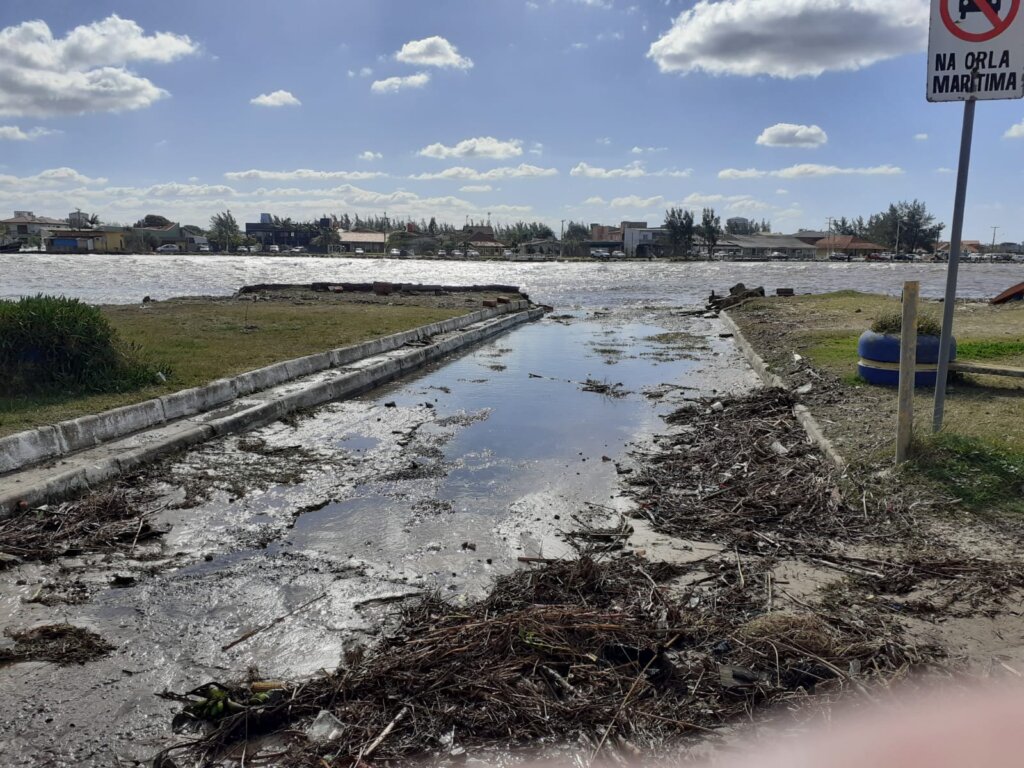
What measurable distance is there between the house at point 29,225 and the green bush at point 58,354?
535 feet

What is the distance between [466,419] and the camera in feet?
32.9

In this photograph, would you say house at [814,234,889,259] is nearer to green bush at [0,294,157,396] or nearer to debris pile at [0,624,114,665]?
green bush at [0,294,157,396]

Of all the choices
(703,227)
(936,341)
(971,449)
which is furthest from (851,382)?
(703,227)

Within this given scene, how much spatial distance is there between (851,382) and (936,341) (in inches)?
51.2

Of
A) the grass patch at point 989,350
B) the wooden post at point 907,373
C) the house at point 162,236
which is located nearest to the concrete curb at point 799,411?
the wooden post at point 907,373

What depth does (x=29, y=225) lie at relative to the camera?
537 feet

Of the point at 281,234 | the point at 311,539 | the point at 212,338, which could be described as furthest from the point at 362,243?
the point at 311,539

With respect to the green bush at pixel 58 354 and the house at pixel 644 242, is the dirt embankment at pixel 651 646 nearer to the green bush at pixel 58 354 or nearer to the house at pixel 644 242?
the green bush at pixel 58 354

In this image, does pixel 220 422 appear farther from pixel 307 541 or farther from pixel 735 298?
pixel 735 298

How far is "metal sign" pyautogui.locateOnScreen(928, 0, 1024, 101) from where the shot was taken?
5.59m

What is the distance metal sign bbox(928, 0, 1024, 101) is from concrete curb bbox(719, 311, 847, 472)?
119 inches

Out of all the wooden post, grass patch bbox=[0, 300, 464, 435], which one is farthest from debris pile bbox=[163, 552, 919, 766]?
grass patch bbox=[0, 300, 464, 435]

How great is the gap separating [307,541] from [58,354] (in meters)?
5.71

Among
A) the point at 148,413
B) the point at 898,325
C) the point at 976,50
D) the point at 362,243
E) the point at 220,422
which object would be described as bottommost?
the point at 220,422
